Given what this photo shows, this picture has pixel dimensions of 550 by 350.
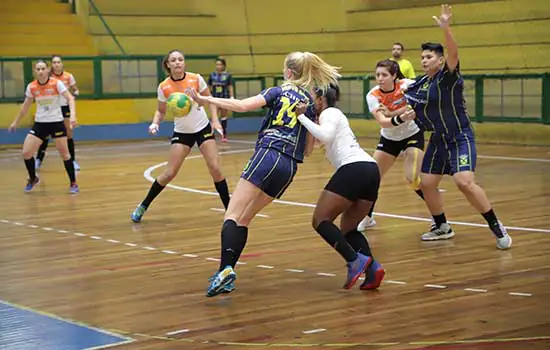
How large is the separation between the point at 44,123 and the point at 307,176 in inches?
170

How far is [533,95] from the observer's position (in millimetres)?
21031

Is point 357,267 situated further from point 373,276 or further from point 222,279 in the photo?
point 222,279

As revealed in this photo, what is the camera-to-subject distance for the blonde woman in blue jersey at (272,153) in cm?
721

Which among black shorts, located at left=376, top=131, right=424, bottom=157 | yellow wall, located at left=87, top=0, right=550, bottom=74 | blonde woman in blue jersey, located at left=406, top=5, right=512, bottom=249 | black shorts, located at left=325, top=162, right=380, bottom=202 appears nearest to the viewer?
black shorts, located at left=325, top=162, right=380, bottom=202

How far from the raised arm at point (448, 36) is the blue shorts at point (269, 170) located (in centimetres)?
197

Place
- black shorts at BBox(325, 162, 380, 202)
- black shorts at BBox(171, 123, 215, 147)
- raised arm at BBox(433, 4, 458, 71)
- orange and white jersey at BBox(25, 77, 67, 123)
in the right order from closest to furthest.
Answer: black shorts at BBox(325, 162, 380, 202)
raised arm at BBox(433, 4, 458, 71)
black shorts at BBox(171, 123, 215, 147)
orange and white jersey at BBox(25, 77, 67, 123)

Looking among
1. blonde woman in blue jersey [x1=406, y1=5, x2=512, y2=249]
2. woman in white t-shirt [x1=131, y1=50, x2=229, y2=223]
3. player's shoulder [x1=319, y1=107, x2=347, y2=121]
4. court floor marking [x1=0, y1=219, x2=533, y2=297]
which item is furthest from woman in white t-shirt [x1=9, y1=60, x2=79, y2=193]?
player's shoulder [x1=319, y1=107, x2=347, y2=121]

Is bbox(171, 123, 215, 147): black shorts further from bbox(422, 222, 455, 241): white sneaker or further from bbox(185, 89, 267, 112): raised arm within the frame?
bbox(185, 89, 267, 112): raised arm

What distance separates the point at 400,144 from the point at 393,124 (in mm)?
825

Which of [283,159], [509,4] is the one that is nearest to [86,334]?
[283,159]

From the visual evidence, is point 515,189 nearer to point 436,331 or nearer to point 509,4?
point 436,331

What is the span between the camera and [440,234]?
385 inches

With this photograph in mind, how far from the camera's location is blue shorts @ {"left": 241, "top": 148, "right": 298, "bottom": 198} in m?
7.21

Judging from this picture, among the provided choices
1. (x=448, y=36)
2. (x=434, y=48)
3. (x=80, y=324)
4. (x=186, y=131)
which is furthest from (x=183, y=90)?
(x=80, y=324)
